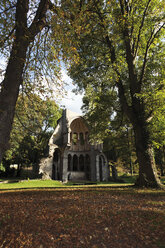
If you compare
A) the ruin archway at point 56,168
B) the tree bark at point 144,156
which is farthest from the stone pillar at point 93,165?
the tree bark at point 144,156

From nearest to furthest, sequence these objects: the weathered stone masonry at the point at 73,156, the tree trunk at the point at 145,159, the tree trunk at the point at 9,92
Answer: the tree trunk at the point at 9,92 → the tree trunk at the point at 145,159 → the weathered stone masonry at the point at 73,156

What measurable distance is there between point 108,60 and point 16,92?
871 centimetres

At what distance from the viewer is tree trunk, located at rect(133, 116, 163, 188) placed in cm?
846

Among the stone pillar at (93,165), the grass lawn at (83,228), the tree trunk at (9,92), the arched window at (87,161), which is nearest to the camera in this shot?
the grass lawn at (83,228)

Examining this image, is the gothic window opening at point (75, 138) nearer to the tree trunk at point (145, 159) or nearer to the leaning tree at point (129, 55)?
the leaning tree at point (129, 55)

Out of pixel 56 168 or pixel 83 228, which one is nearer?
pixel 83 228

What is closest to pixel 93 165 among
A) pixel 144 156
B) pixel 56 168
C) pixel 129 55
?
pixel 56 168

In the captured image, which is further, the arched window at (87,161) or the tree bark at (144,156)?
the arched window at (87,161)

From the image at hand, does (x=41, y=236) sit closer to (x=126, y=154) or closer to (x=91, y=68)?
(x=91, y=68)

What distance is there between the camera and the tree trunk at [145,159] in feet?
27.8

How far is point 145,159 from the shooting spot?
887cm


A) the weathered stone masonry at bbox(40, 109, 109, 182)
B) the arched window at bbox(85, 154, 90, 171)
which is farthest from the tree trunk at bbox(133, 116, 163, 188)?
the arched window at bbox(85, 154, 90, 171)

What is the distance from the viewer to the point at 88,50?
11.3 meters

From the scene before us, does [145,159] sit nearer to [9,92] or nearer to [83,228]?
[83,228]
